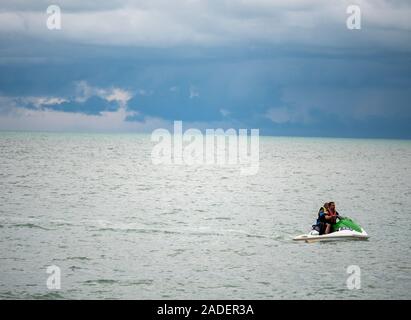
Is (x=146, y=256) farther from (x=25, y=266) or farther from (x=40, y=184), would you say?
(x=40, y=184)

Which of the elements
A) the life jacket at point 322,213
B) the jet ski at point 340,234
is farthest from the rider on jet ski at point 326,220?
the jet ski at point 340,234

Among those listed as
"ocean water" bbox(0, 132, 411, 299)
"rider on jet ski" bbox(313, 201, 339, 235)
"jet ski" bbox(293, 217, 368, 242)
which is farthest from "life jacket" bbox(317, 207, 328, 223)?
"ocean water" bbox(0, 132, 411, 299)

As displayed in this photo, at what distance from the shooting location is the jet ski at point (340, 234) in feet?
130

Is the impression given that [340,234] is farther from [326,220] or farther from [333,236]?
[326,220]

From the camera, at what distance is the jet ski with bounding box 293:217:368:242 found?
39.5m

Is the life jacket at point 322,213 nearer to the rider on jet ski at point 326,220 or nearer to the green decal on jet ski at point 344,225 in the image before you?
the rider on jet ski at point 326,220

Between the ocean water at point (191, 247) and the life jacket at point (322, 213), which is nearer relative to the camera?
the ocean water at point (191, 247)

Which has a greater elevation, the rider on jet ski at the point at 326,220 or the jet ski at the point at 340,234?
the rider on jet ski at the point at 326,220

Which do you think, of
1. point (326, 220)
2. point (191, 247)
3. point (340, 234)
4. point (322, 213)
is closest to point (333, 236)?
point (340, 234)

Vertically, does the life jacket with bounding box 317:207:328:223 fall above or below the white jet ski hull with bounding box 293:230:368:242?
above

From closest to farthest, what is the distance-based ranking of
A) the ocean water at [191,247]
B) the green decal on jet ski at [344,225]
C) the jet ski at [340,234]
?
the ocean water at [191,247] → the jet ski at [340,234] → the green decal on jet ski at [344,225]

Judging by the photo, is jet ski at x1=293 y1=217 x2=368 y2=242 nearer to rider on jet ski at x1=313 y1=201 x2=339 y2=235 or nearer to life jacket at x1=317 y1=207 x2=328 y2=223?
rider on jet ski at x1=313 y1=201 x2=339 y2=235
